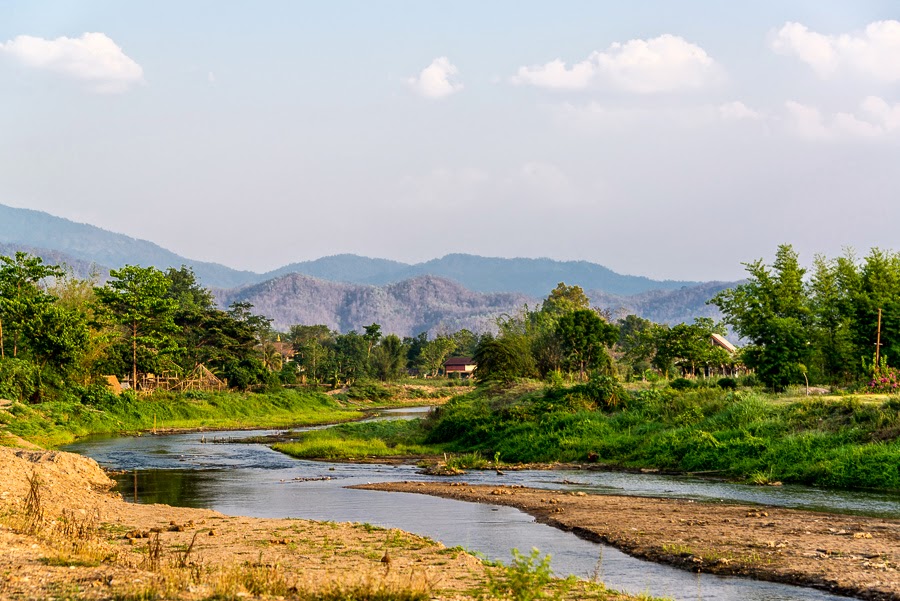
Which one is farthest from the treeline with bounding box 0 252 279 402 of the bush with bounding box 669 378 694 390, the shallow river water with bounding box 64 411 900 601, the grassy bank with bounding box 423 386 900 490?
the bush with bounding box 669 378 694 390

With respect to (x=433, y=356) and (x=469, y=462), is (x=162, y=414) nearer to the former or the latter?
(x=469, y=462)

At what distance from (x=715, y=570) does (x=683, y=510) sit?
313 inches

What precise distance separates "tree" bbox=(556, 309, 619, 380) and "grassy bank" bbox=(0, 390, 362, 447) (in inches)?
882

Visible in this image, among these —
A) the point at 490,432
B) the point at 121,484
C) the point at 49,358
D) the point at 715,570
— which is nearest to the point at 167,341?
the point at 49,358

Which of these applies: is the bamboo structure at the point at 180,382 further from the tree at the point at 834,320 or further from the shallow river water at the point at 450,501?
the tree at the point at 834,320

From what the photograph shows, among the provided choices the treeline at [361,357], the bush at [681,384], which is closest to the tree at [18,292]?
the bush at [681,384]

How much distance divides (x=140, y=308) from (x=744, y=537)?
66.8m

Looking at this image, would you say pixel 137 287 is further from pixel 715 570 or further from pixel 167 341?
pixel 715 570

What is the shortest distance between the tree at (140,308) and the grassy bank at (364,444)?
25.1 m

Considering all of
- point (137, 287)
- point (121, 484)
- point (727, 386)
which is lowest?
point (121, 484)

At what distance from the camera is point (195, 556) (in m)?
16.0

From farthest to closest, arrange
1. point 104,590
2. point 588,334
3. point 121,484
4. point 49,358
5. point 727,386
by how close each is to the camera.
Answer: point 588,334, point 49,358, point 727,386, point 121,484, point 104,590

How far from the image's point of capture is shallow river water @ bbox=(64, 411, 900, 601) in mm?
16031

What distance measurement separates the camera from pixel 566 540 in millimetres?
20391
